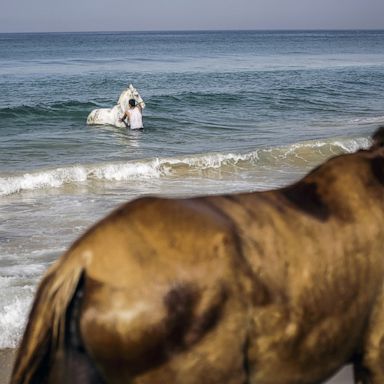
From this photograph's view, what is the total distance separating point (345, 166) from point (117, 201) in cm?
825

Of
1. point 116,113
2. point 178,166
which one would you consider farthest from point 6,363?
point 116,113

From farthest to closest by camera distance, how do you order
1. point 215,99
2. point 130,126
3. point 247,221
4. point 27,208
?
point 215,99 < point 130,126 < point 27,208 < point 247,221

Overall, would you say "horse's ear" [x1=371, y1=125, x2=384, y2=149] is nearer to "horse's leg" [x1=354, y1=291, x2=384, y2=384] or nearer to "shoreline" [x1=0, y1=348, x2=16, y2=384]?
"horse's leg" [x1=354, y1=291, x2=384, y2=384]

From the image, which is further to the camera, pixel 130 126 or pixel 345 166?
pixel 130 126

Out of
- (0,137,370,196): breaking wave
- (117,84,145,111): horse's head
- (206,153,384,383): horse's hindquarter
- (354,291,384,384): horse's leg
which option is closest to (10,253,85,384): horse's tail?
(206,153,384,383): horse's hindquarter

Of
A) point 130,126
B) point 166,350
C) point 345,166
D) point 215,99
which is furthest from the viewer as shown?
point 215,99

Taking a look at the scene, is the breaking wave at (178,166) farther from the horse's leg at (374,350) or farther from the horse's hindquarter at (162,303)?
the horse's hindquarter at (162,303)

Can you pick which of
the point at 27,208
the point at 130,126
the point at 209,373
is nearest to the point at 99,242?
the point at 209,373

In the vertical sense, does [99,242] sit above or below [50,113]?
above

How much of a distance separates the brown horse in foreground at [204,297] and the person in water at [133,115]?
58.6 feet

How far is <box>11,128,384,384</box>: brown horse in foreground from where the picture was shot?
215 centimetres

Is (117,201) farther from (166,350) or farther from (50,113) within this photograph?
(50,113)

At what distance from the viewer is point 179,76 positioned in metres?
40.6

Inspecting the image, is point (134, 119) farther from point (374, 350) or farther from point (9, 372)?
point (374, 350)
